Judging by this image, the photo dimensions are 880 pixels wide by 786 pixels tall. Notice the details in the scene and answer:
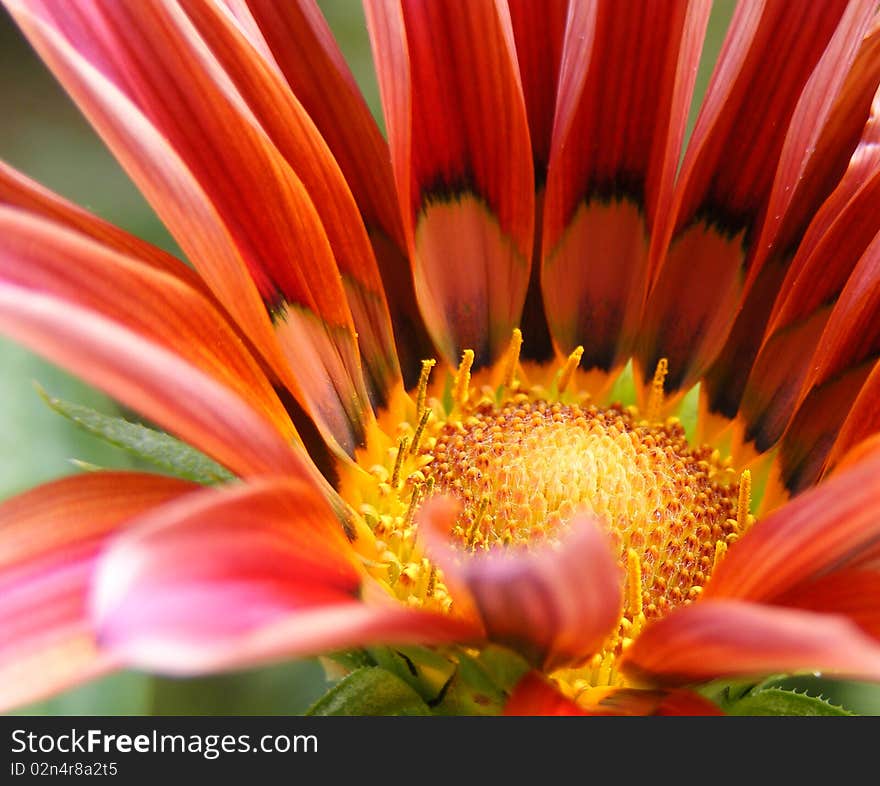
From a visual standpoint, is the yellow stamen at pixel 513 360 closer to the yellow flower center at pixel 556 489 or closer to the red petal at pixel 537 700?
the yellow flower center at pixel 556 489

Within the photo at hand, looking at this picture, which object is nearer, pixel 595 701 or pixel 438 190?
pixel 595 701

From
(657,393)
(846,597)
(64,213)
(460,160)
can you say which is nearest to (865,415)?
(846,597)


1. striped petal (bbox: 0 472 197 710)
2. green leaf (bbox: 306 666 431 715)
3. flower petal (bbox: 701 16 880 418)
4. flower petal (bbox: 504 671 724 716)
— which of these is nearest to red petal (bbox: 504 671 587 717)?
flower petal (bbox: 504 671 724 716)

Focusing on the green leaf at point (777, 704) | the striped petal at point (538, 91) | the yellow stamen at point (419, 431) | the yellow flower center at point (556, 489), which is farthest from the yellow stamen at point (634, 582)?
the striped petal at point (538, 91)

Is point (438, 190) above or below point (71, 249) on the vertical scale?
above

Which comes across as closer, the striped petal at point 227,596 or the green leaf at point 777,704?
the striped petal at point 227,596
